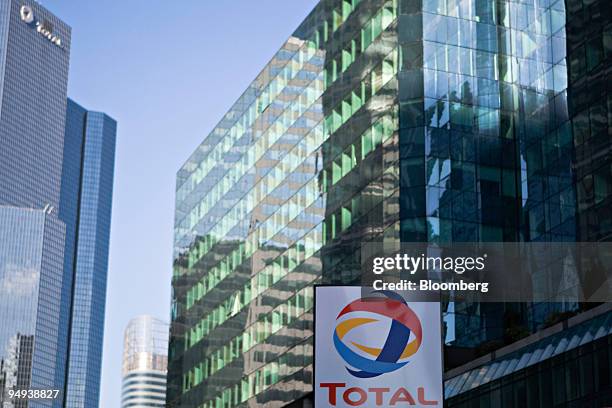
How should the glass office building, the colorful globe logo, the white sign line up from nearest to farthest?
the white sign < the colorful globe logo < the glass office building

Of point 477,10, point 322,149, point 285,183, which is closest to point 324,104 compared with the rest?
point 322,149

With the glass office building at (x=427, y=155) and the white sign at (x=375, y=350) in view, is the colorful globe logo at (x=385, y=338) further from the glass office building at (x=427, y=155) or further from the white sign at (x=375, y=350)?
the glass office building at (x=427, y=155)

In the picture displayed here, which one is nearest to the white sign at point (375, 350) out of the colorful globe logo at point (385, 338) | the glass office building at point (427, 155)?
the colorful globe logo at point (385, 338)

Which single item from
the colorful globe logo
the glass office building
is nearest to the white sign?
the colorful globe logo

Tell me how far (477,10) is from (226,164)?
119 feet

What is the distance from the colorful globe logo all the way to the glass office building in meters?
39.8

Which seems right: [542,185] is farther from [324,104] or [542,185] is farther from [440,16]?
[324,104]

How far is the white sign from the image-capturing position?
1190 centimetres

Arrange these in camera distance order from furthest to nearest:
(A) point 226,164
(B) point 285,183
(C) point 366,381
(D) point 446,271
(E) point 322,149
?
(A) point 226,164 < (B) point 285,183 < (E) point 322,149 < (D) point 446,271 < (C) point 366,381

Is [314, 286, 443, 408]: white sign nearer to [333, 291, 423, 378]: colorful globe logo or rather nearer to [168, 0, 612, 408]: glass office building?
[333, 291, 423, 378]: colorful globe logo

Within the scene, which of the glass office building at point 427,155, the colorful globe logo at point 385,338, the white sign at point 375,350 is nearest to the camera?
the white sign at point 375,350

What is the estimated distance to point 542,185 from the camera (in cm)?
7038

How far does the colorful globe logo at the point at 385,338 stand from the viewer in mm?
12094

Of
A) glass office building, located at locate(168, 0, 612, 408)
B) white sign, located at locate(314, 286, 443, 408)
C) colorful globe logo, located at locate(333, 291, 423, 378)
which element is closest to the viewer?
white sign, located at locate(314, 286, 443, 408)
